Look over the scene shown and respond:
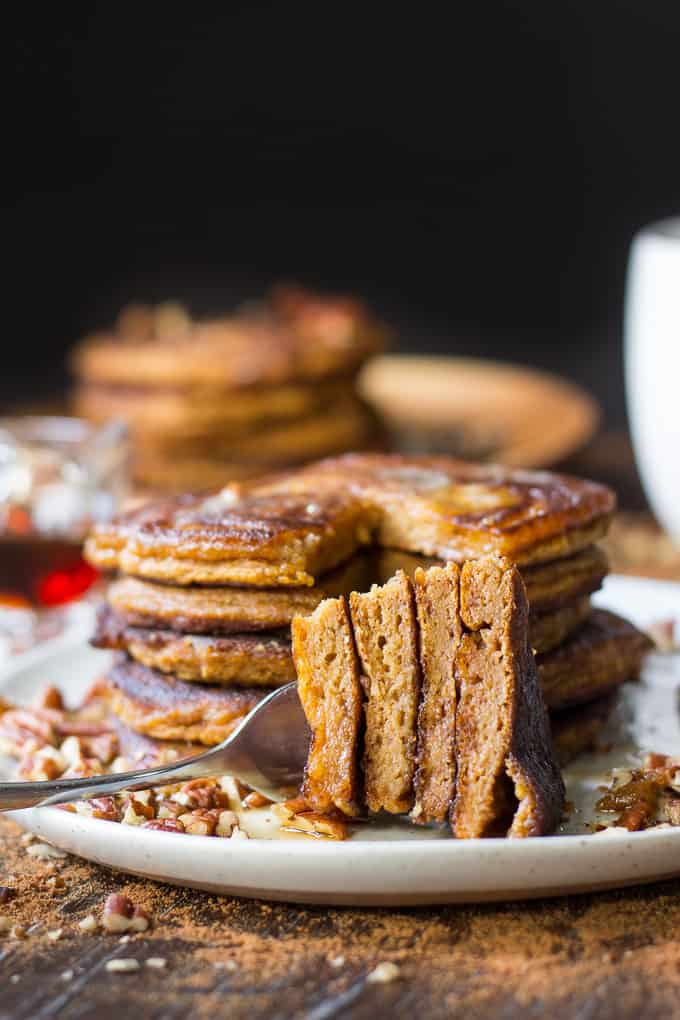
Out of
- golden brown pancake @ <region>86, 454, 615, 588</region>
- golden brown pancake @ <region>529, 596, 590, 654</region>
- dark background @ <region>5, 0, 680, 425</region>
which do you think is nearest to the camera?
golden brown pancake @ <region>86, 454, 615, 588</region>

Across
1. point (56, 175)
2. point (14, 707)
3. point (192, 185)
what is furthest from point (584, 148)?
point (14, 707)

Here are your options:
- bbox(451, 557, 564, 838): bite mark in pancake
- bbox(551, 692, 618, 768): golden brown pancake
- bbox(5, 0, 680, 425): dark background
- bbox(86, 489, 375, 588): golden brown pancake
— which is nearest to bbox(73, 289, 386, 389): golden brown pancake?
bbox(5, 0, 680, 425): dark background

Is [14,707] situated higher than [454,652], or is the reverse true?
[454,652]

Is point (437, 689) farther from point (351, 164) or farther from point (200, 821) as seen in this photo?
point (351, 164)

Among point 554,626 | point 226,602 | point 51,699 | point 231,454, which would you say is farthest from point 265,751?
point 231,454

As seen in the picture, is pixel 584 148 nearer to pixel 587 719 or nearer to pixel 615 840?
pixel 587 719

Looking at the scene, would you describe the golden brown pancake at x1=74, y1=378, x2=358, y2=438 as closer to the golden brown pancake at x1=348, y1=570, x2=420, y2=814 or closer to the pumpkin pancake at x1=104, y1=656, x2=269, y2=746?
the pumpkin pancake at x1=104, y1=656, x2=269, y2=746
